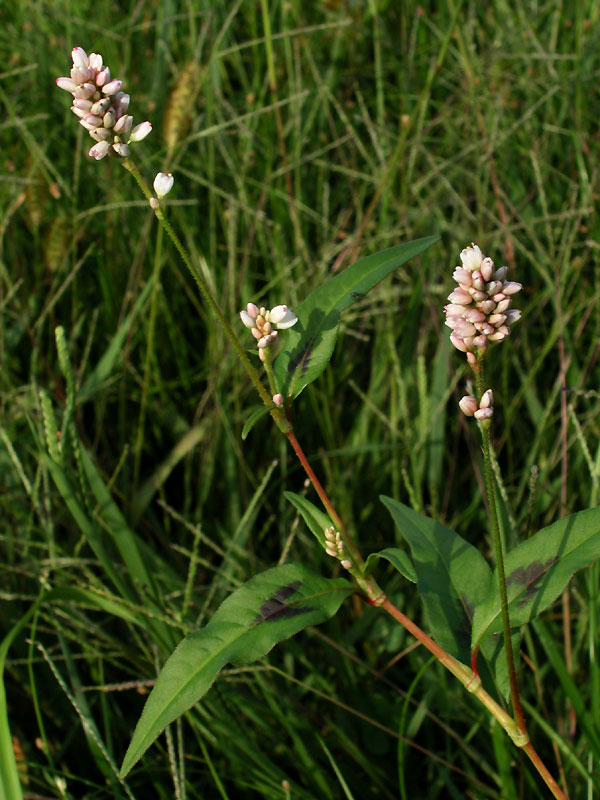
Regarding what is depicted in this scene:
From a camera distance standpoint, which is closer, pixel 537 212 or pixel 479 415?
pixel 479 415

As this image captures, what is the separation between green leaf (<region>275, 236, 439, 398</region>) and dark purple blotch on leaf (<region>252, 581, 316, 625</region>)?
0.27m

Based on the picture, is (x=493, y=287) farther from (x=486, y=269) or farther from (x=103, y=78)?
(x=103, y=78)

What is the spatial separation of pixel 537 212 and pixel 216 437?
129 centimetres

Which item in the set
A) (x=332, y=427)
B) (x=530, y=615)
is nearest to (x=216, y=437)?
(x=332, y=427)

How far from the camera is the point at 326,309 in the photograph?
1.24 m

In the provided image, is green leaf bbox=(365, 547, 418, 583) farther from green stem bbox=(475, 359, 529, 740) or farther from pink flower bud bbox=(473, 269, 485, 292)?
pink flower bud bbox=(473, 269, 485, 292)

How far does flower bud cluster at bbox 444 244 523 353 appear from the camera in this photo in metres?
0.93

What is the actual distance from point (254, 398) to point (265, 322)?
1338mm

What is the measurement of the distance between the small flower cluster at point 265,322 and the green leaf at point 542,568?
438mm

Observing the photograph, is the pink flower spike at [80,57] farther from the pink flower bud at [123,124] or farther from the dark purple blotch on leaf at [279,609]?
the dark purple blotch on leaf at [279,609]

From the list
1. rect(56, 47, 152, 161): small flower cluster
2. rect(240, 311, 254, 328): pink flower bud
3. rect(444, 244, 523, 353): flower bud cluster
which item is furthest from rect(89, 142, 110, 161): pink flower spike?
rect(444, 244, 523, 353): flower bud cluster

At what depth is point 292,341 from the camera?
48.6 inches

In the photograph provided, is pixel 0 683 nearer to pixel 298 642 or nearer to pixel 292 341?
pixel 292 341

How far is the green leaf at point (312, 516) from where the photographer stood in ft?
3.99
